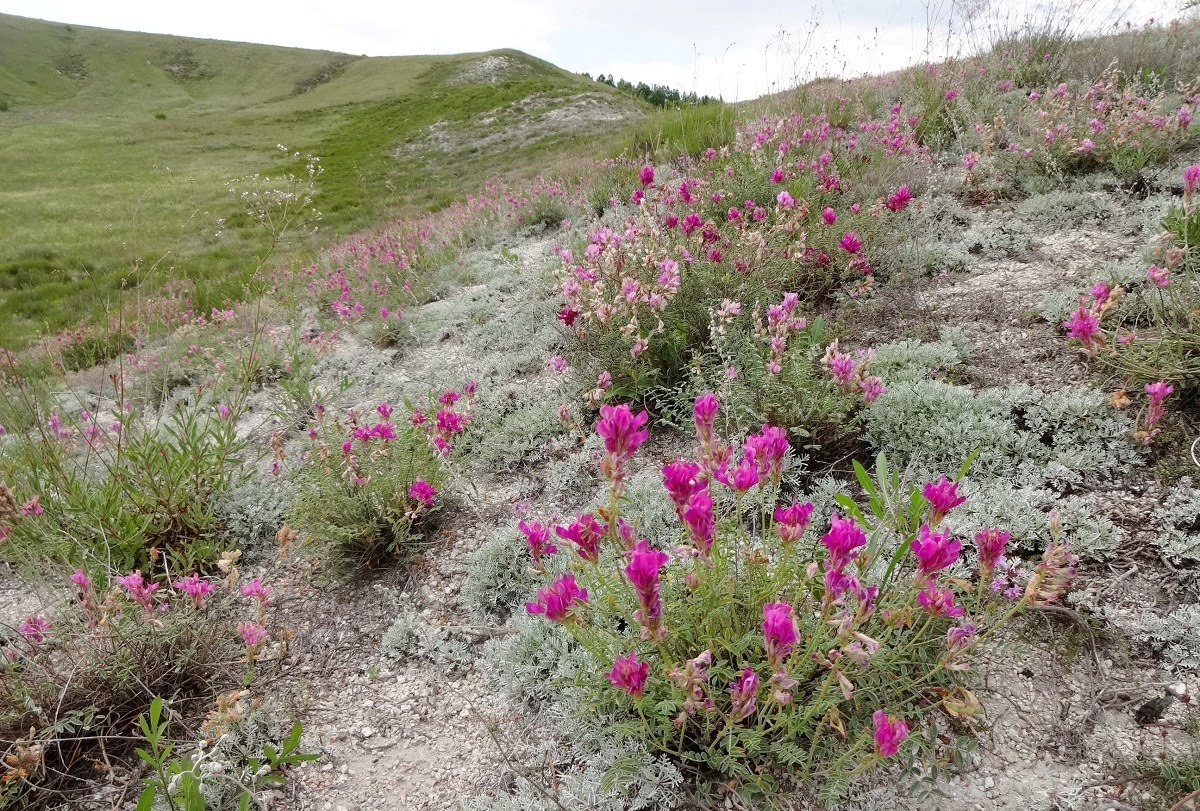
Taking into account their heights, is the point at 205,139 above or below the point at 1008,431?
Result: above

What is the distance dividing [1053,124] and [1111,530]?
4197mm

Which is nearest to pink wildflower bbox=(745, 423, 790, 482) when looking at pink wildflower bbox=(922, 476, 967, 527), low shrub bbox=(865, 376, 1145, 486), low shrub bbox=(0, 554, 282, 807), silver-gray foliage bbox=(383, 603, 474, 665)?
pink wildflower bbox=(922, 476, 967, 527)

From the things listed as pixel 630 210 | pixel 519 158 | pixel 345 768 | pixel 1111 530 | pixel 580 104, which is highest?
pixel 580 104

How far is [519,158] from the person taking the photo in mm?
23062

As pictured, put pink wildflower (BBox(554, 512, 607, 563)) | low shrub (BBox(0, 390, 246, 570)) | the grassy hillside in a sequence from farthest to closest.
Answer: the grassy hillside, low shrub (BBox(0, 390, 246, 570)), pink wildflower (BBox(554, 512, 607, 563))

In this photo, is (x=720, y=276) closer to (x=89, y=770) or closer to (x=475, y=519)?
(x=475, y=519)

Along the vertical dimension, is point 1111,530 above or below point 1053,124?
below

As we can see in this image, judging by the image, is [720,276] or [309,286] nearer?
[720,276]

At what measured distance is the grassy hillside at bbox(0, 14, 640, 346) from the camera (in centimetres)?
1370

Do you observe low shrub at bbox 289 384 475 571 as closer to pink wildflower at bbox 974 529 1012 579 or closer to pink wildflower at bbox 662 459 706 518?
pink wildflower at bbox 662 459 706 518

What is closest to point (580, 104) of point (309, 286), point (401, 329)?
point (309, 286)

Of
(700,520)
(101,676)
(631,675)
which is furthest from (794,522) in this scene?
(101,676)

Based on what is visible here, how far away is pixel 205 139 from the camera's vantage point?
28.2m

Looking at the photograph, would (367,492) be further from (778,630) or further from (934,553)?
(934,553)
